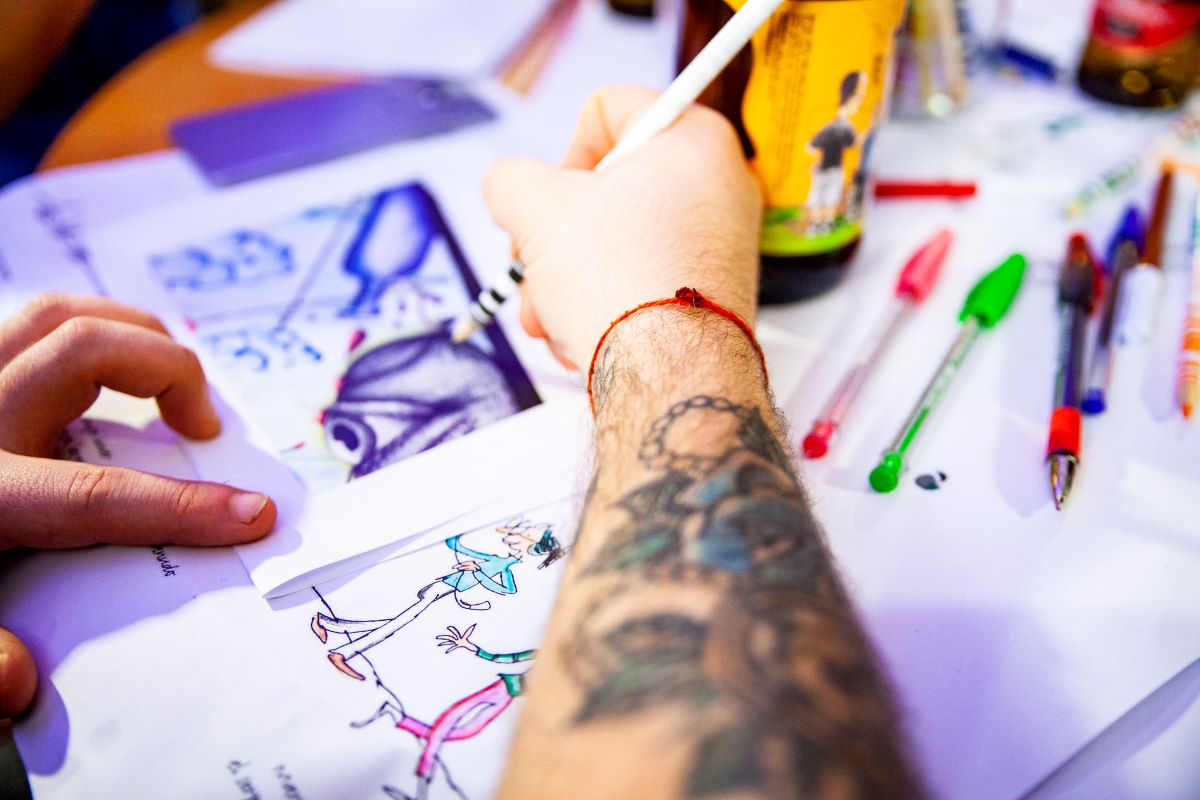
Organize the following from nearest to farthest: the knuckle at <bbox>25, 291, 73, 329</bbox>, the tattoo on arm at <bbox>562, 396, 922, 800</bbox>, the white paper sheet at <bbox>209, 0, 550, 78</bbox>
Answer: the tattoo on arm at <bbox>562, 396, 922, 800</bbox>, the knuckle at <bbox>25, 291, 73, 329</bbox>, the white paper sheet at <bbox>209, 0, 550, 78</bbox>

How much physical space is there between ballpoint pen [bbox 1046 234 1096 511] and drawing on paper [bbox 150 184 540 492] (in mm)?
285

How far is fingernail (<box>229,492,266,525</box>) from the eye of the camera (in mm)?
400

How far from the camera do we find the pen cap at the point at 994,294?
0.52 metres

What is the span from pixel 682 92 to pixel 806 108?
8 cm

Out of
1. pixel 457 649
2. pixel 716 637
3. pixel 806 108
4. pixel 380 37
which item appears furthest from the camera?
pixel 380 37

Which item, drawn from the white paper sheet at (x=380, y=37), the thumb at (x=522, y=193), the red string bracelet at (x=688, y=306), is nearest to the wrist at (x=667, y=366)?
the red string bracelet at (x=688, y=306)

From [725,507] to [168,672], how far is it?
25 cm

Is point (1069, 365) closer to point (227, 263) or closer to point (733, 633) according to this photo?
point (733, 633)

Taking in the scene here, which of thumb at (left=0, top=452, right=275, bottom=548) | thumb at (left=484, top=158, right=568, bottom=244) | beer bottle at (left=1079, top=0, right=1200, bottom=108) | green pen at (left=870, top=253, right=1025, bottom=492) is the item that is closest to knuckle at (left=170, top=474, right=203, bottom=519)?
thumb at (left=0, top=452, right=275, bottom=548)

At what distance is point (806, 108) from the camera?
0.48 metres

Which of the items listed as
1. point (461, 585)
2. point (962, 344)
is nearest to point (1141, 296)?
point (962, 344)

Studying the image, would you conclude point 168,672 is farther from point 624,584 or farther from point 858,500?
point 858,500

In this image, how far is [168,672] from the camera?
0.36m

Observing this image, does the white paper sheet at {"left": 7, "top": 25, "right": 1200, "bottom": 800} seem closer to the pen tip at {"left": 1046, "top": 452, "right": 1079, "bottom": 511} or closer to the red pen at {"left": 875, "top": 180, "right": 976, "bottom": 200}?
the pen tip at {"left": 1046, "top": 452, "right": 1079, "bottom": 511}
